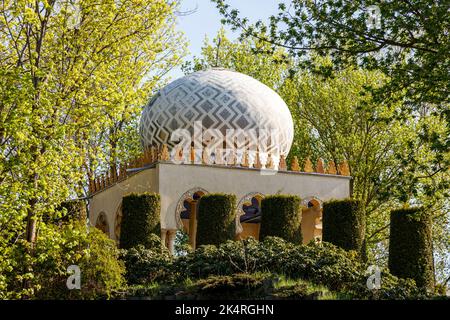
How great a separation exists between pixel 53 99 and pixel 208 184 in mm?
8063

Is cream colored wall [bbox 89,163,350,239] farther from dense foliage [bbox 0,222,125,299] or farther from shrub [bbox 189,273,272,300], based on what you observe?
shrub [bbox 189,273,272,300]

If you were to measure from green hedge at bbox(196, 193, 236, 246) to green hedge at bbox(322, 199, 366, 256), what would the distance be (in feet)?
8.16

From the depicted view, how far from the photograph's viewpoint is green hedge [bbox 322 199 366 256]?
65.4 feet

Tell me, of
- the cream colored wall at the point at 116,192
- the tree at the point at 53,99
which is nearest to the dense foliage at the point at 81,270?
the tree at the point at 53,99

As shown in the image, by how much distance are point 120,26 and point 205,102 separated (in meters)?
7.05

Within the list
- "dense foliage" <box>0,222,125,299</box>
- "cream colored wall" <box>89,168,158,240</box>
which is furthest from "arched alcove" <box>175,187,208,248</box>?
"dense foliage" <box>0,222,125,299</box>

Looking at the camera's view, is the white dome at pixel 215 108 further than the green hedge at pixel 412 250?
Yes

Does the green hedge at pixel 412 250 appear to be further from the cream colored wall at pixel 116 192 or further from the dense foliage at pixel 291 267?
the cream colored wall at pixel 116 192

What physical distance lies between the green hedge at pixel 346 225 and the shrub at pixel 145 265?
15.1 feet

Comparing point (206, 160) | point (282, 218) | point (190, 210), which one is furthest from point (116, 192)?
point (282, 218)

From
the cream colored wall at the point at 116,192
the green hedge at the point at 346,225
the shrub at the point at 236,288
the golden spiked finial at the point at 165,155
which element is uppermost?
the golden spiked finial at the point at 165,155

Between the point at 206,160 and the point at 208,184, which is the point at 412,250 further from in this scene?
the point at 206,160

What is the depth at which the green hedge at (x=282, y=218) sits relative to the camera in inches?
796
